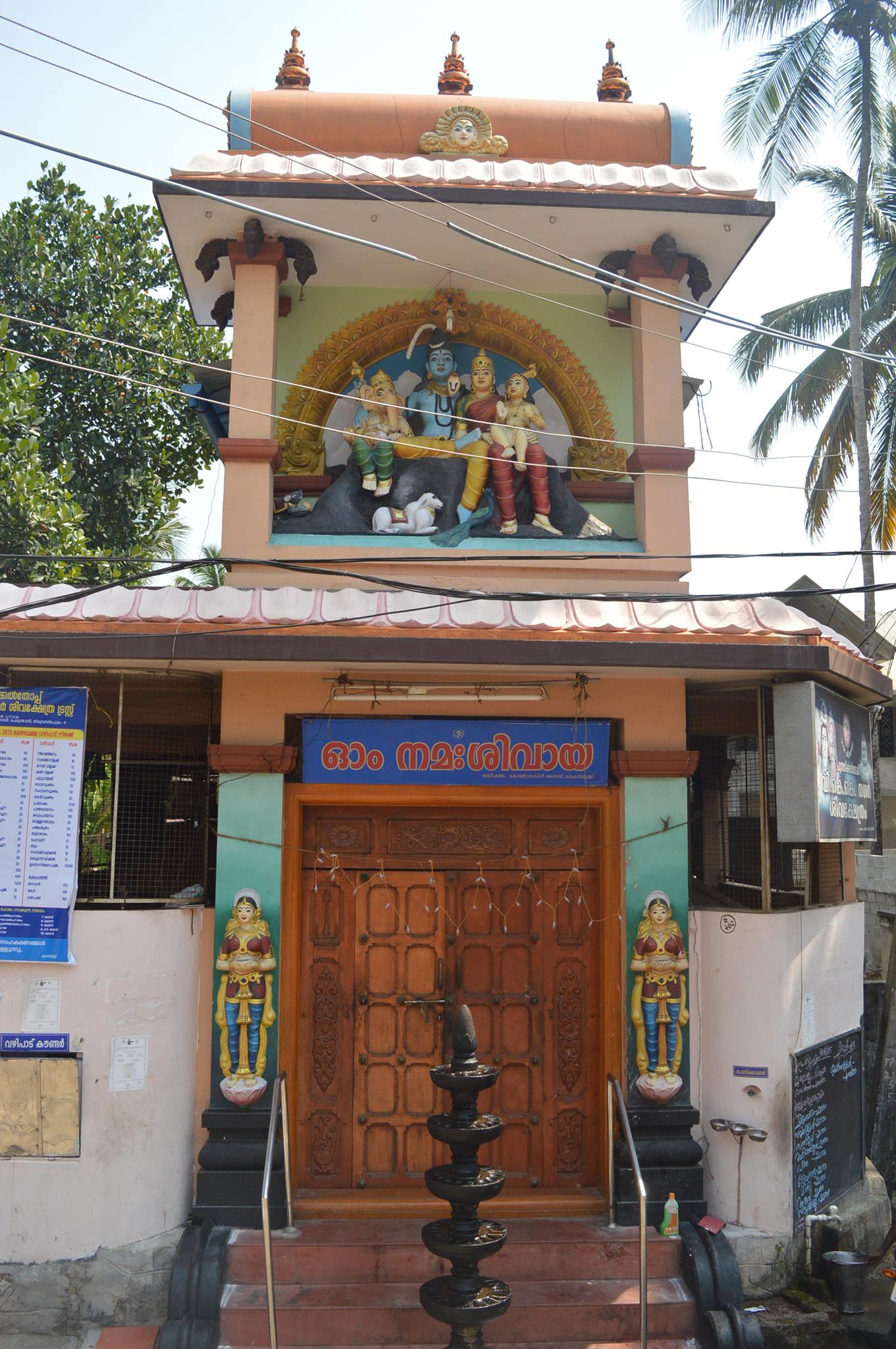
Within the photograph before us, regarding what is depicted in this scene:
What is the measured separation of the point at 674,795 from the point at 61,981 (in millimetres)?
4713

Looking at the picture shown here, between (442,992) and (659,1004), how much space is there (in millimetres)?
1696

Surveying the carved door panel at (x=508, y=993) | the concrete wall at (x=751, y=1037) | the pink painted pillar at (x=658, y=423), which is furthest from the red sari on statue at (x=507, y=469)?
the concrete wall at (x=751, y=1037)

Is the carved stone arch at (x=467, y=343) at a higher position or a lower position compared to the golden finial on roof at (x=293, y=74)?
lower

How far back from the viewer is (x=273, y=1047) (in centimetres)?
847

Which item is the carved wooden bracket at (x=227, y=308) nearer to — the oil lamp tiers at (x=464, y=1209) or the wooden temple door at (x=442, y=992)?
the wooden temple door at (x=442, y=992)

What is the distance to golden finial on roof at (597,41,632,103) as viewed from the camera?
10992mm

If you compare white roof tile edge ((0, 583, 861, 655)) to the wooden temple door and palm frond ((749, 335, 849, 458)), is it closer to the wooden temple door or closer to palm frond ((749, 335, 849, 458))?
the wooden temple door

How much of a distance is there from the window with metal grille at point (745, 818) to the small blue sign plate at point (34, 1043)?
5.10 m

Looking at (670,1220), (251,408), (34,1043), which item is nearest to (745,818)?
(670,1220)

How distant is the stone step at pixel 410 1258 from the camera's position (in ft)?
25.9

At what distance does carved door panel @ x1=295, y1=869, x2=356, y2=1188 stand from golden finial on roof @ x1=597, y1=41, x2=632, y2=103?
7671mm

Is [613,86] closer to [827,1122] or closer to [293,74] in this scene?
[293,74]

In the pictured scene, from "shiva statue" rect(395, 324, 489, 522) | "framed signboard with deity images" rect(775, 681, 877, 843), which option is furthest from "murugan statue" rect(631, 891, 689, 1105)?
"shiva statue" rect(395, 324, 489, 522)

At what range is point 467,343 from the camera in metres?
10.2
